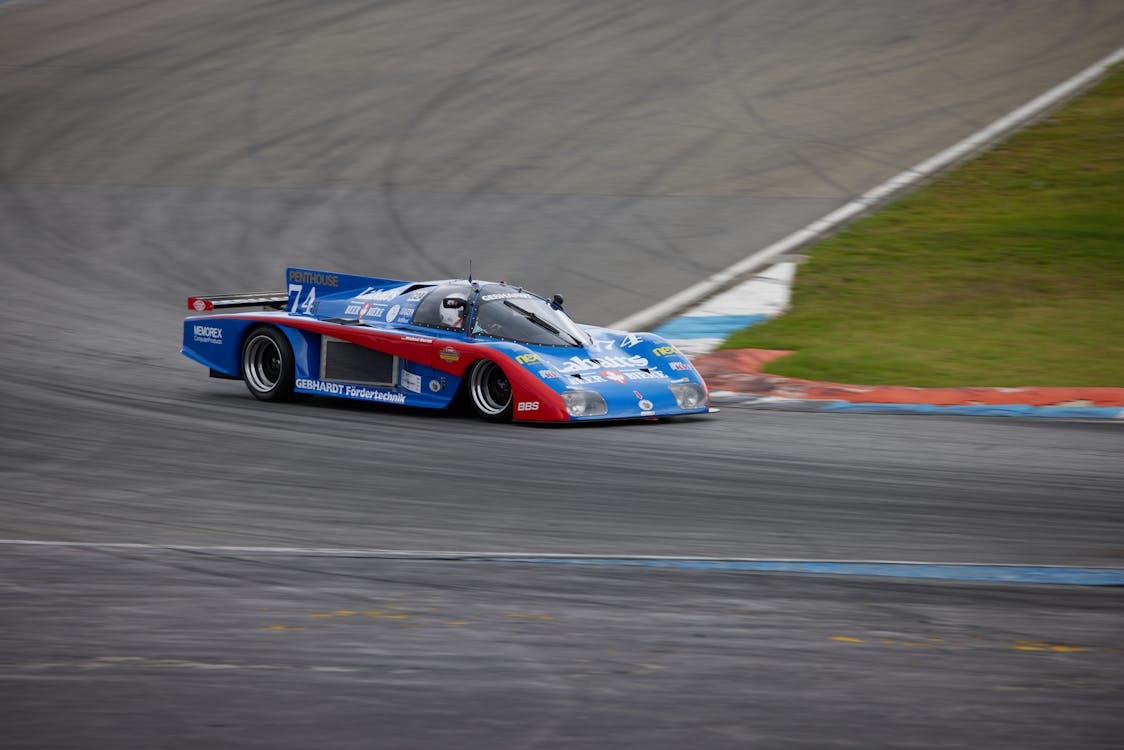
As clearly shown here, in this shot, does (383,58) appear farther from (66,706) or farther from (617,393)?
(66,706)

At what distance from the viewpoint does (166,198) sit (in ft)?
71.5

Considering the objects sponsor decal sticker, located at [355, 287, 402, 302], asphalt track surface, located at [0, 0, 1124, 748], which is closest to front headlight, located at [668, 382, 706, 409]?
asphalt track surface, located at [0, 0, 1124, 748]

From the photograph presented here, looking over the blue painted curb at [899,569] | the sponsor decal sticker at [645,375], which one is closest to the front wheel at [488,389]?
the sponsor decal sticker at [645,375]

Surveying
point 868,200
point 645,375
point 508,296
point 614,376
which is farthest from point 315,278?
point 868,200

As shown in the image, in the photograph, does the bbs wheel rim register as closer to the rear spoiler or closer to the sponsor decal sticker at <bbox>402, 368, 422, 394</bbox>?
the rear spoiler

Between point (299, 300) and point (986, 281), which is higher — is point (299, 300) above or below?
below

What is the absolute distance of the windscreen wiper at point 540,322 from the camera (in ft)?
40.6

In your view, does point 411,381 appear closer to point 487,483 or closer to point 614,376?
point 614,376

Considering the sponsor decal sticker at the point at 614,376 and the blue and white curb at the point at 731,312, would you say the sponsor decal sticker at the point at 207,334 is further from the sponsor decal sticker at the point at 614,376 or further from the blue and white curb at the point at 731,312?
the blue and white curb at the point at 731,312

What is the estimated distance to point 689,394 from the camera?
1219cm

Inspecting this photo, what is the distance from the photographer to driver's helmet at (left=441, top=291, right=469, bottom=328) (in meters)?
12.4

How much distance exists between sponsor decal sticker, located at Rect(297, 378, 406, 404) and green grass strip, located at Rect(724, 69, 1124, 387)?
4058 mm

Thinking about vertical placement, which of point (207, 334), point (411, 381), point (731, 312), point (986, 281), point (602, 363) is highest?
point (986, 281)

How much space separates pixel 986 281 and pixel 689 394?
6866 mm
